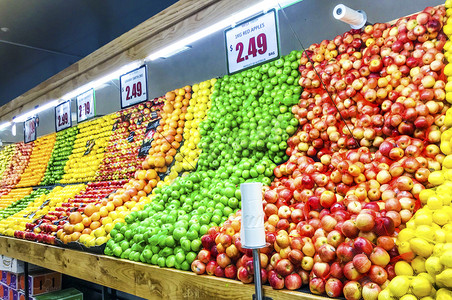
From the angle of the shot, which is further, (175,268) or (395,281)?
(175,268)

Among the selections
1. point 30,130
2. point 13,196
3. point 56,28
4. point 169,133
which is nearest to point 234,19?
point 169,133

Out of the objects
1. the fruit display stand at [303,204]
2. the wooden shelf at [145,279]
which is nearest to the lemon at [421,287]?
the fruit display stand at [303,204]

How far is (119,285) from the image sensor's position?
2.51 meters

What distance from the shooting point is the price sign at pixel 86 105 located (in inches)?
178

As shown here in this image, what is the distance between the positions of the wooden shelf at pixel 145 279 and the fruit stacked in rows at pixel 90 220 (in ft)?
0.46

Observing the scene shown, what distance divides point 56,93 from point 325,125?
413 cm

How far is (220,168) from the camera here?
3008 mm

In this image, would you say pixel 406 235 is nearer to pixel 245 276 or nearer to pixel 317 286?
pixel 317 286

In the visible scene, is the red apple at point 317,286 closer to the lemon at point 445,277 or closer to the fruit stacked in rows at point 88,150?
the lemon at point 445,277

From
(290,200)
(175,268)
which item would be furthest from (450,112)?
(175,268)

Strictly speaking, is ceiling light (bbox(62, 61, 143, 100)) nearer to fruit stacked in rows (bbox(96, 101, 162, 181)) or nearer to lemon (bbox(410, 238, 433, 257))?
fruit stacked in rows (bbox(96, 101, 162, 181))

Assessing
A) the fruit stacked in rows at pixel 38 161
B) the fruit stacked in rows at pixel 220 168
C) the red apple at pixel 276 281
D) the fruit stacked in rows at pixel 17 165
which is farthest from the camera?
the fruit stacked in rows at pixel 17 165

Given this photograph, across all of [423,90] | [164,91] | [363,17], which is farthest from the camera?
[164,91]

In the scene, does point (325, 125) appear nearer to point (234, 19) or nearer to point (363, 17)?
point (363, 17)
